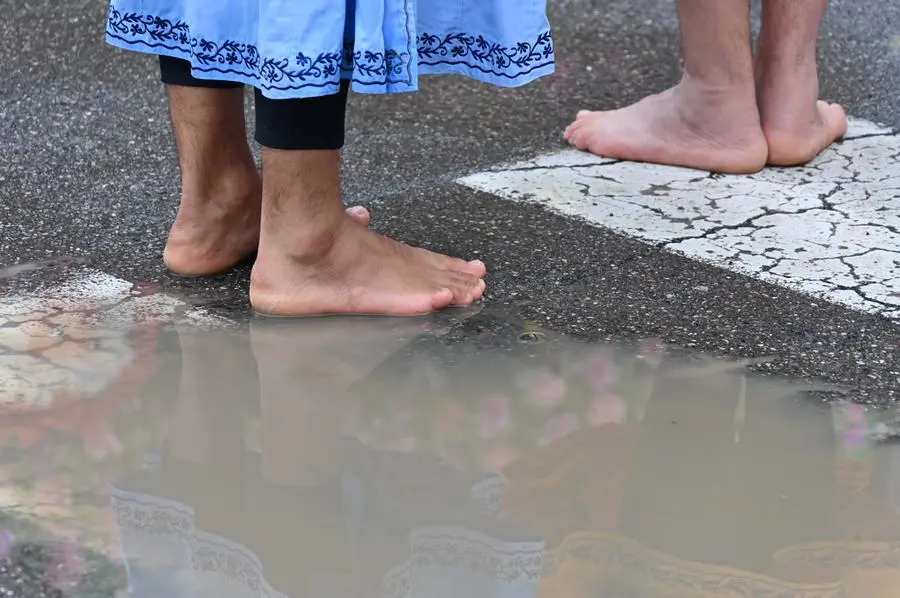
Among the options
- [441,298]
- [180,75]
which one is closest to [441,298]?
[441,298]

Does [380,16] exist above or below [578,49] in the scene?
above

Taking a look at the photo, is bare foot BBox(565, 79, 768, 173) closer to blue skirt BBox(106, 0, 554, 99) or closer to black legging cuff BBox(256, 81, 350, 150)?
blue skirt BBox(106, 0, 554, 99)

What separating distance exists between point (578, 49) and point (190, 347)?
6.55 feet

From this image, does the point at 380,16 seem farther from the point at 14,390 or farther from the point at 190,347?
the point at 14,390

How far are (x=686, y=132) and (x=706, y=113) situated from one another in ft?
0.20

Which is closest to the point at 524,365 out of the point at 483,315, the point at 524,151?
the point at 483,315

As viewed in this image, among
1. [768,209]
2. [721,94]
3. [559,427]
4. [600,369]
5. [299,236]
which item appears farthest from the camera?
[721,94]

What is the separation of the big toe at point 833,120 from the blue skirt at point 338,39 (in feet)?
3.84

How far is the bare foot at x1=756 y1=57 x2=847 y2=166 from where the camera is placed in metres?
2.72

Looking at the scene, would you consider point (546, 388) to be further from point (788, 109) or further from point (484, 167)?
point (788, 109)

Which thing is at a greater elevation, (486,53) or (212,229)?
(486,53)

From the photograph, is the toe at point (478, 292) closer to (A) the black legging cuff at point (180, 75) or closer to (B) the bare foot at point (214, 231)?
(B) the bare foot at point (214, 231)

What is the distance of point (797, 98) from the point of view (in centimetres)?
274

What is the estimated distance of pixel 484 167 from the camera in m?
2.73
